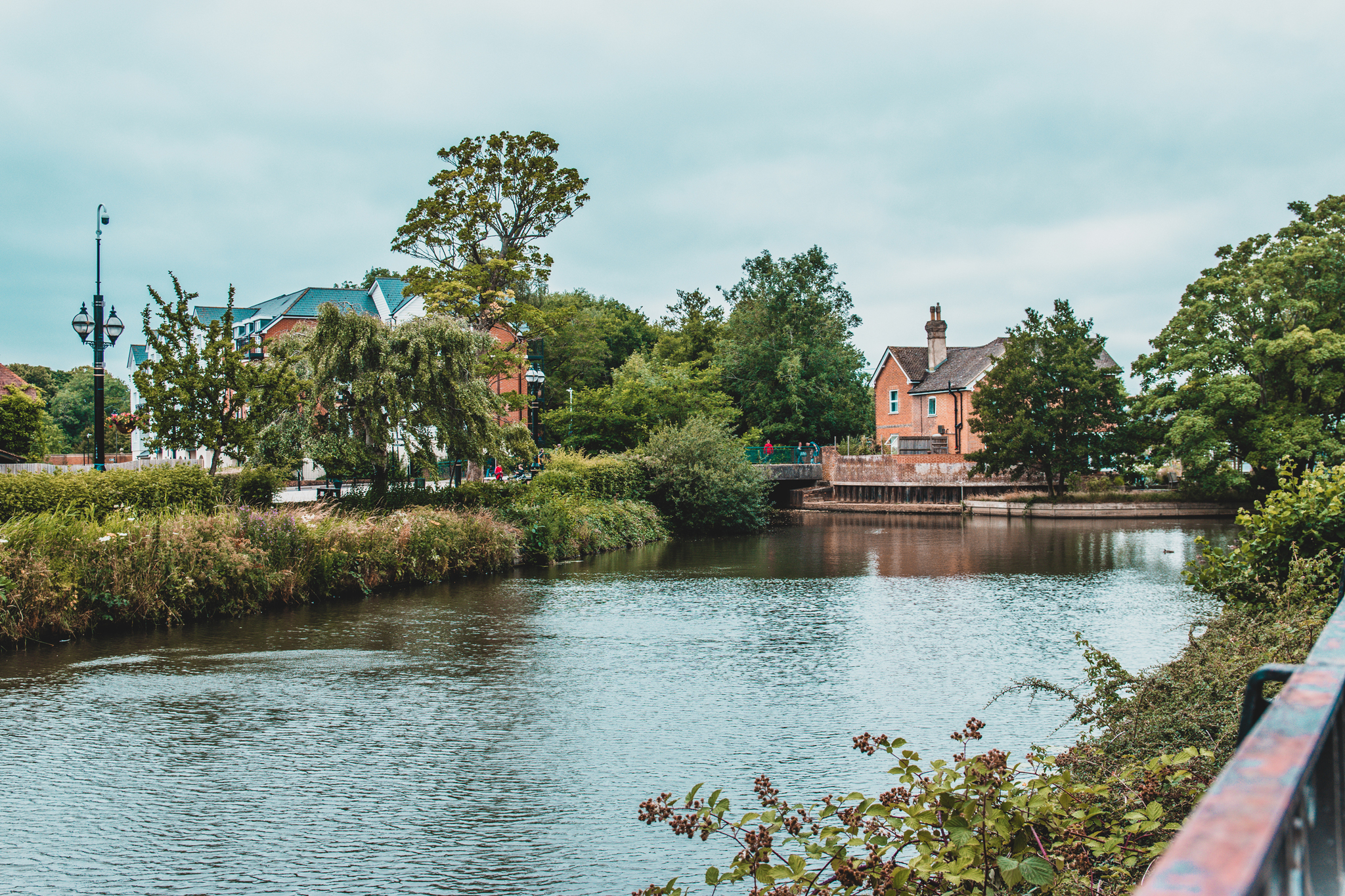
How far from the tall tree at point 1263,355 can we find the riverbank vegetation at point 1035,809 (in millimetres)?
33427

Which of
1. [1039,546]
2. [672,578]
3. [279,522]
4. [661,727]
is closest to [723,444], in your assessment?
[1039,546]

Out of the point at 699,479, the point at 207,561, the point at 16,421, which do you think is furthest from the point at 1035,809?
the point at 16,421

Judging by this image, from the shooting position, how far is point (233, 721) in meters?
9.96

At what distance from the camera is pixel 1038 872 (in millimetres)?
4145

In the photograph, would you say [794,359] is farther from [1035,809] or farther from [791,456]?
[1035,809]

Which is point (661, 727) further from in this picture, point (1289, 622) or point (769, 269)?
point (769, 269)

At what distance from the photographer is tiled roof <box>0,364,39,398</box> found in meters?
44.7

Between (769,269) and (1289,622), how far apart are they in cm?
5757

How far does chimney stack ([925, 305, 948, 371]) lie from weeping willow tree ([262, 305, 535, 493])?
4333 cm

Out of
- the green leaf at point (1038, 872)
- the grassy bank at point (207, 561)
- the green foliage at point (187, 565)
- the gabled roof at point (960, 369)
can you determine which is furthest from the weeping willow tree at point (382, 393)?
the gabled roof at point (960, 369)

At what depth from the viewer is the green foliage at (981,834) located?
4293 mm

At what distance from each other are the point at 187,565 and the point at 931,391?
50718 mm

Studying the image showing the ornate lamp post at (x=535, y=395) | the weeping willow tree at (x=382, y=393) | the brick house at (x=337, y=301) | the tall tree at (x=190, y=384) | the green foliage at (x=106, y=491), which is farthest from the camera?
the brick house at (x=337, y=301)

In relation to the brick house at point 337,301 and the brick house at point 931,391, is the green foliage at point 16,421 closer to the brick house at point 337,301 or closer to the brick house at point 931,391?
the brick house at point 337,301
